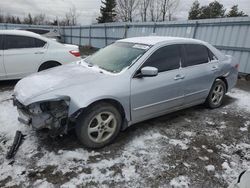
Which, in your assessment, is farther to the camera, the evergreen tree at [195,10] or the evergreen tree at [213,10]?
the evergreen tree at [195,10]

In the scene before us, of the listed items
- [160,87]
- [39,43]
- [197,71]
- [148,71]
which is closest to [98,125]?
[148,71]

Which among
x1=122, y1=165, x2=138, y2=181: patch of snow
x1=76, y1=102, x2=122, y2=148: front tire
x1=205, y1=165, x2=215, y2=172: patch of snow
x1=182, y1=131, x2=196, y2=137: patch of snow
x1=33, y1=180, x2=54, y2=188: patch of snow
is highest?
x1=76, y1=102, x2=122, y2=148: front tire

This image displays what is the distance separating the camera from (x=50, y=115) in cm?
290

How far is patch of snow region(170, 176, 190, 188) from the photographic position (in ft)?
8.16

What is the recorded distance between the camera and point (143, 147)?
3.22 metres

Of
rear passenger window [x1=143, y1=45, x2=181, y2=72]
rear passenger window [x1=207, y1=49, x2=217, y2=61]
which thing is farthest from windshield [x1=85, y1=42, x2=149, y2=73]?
rear passenger window [x1=207, y1=49, x2=217, y2=61]

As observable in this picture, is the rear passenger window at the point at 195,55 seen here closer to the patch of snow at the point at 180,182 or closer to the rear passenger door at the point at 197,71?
the rear passenger door at the point at 197,71

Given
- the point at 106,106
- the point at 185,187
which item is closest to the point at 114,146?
the point at 106,106

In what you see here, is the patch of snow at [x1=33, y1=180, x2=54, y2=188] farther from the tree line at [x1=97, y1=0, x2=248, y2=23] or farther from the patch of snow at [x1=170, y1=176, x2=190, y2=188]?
the tree line at [x1=97, y1=0, x2=248, y2=23]

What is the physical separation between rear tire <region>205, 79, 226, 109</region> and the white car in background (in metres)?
4.19

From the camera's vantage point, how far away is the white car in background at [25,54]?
5.61m

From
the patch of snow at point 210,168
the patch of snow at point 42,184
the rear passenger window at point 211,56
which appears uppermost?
the rear passenger window at point 211,56

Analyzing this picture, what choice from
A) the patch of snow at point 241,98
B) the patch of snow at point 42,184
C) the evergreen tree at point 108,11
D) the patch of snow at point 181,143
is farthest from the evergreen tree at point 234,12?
the patch of snow at point 42,184

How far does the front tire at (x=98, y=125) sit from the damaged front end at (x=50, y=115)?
0.23 meters
